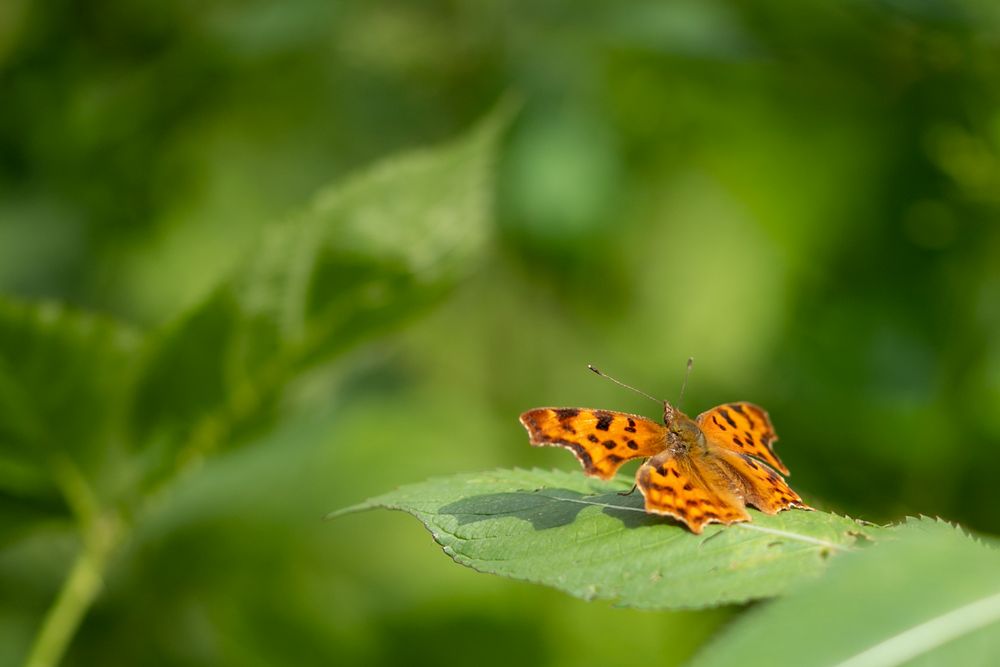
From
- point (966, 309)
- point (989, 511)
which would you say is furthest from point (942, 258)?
point (989, 511)

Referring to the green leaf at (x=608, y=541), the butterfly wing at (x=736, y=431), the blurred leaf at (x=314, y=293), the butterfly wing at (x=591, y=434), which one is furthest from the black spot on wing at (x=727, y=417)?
the blurred leaf at (x=314, y=293)

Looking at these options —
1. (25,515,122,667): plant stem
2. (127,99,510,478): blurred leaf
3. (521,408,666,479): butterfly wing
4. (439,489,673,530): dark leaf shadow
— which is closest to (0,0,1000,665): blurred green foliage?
(127,99,510,478): blurred leaf

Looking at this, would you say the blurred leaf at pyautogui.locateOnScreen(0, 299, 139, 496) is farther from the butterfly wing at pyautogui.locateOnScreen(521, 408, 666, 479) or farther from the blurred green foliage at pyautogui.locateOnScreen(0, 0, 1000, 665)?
the butterfly wing at pyautogui.locateOnScreen(521, 408, 666, 479)

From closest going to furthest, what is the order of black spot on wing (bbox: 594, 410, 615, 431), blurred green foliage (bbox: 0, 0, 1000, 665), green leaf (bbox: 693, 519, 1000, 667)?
green leaf (bbox: 693, 519, 1000, 667)
black spot on wing (bbox: 594, 410, 615, 431)
blurred green foliage (bbox: 0, 0, 1000, 665)

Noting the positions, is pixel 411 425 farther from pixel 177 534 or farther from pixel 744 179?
pixel 744 179

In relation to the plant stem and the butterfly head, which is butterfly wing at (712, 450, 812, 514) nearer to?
the butterfly head

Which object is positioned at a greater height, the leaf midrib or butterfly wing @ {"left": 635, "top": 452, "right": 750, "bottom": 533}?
the leaf midrib

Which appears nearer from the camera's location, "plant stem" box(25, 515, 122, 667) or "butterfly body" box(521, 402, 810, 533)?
"butterfly body" box(521, 402, 810, 533)

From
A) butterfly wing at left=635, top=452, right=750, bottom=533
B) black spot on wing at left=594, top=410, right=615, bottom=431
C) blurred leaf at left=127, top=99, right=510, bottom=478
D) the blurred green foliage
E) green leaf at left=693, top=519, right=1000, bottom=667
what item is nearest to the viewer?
green leaf at left=693, top=519, right=1000, bottom=667

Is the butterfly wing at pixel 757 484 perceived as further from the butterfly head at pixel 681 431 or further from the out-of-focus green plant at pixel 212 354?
the out-of-focus green plant at pixel 212 354
